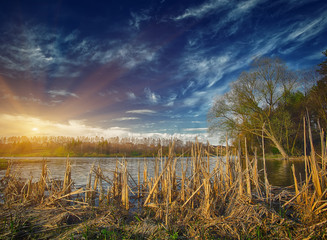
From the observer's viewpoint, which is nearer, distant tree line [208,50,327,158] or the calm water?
the calm water

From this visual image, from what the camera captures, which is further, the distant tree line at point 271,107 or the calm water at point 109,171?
the distant tree line at point 271,107

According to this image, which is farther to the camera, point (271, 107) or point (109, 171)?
point (271, 107)

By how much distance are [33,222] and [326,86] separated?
32572mm

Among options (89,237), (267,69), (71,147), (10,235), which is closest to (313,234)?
(89,237)

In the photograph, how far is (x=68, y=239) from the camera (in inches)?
135

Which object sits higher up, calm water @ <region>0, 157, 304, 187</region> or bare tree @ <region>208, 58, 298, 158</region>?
bare tree @ <region>208, 58, 298, 158</region>

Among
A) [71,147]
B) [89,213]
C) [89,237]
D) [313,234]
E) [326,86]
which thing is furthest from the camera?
[71,147]

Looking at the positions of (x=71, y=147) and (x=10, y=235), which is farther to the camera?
(x=71, y=147)

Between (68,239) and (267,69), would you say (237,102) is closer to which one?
(267,69)

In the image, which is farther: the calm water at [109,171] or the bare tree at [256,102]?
the bare tree at [256,102]

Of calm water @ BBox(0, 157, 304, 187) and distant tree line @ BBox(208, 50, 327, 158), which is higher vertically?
distant tree line @ BBox(208, 50, 327, 158)

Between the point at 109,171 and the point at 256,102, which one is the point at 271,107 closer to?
the point at 256,102

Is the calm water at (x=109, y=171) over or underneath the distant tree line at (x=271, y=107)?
underneath

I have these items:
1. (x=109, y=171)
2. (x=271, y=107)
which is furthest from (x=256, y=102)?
(x=109, y=171)
